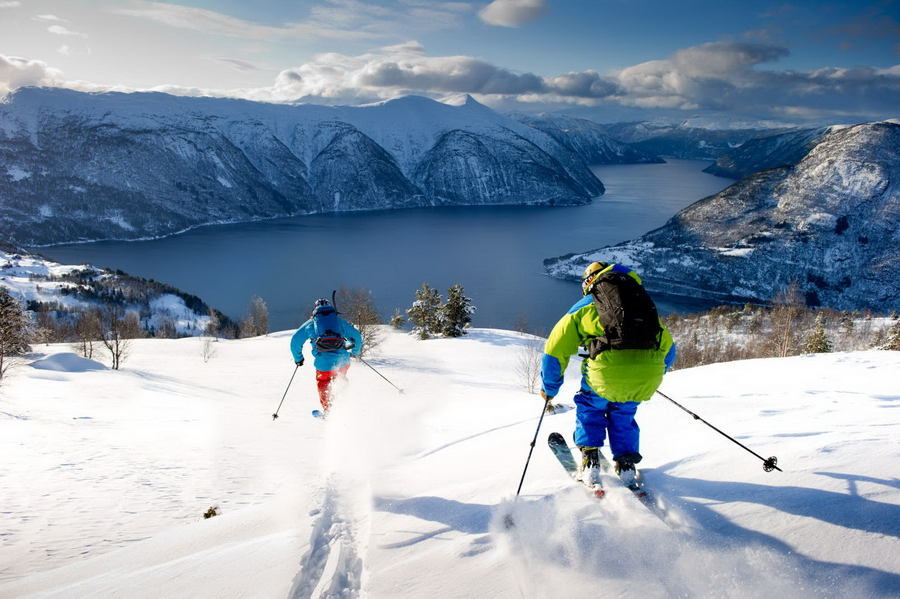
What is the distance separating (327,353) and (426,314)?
1562 inches

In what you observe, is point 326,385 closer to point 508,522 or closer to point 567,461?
point 567,461

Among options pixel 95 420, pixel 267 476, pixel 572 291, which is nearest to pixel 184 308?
pixel 572 291

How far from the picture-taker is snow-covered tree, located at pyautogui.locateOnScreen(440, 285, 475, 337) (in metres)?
45.8

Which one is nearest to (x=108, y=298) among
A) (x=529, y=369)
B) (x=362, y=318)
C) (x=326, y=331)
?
(x=362, y=318)

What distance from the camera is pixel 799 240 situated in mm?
145250

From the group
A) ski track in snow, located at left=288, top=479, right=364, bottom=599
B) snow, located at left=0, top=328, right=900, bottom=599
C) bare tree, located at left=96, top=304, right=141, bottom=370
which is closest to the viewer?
snow, located at left=0, top=328, right=900, bottom=599

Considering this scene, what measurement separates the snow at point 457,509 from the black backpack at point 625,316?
1340 millimetres

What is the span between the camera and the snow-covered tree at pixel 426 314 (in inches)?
1849

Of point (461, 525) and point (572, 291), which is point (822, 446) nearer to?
point (461, 525)

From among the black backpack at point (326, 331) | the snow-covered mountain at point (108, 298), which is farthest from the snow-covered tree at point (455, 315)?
the snow-covered mountain at point (108, 298)

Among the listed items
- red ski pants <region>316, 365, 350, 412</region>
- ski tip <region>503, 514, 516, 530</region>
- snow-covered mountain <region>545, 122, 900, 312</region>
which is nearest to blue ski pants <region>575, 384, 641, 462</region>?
ski tip <region>503, 514, 516, 530</region>

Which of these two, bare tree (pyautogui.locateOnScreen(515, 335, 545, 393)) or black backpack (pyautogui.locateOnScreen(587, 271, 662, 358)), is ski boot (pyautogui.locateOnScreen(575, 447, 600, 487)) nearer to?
black backpack (pyautogui.locateOnScreen(587, 271, 662, 358))

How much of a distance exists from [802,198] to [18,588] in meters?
204

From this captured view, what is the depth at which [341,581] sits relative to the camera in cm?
363
